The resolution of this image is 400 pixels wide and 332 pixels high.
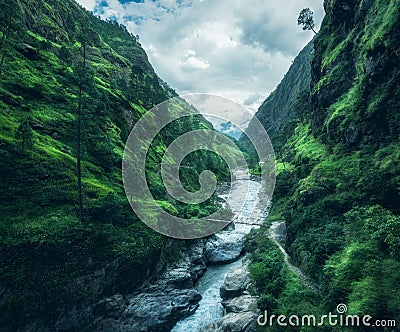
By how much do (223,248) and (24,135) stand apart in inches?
1462

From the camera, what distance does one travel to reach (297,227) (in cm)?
3909

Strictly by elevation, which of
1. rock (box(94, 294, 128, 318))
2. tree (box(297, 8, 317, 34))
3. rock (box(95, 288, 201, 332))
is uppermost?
tree (box(297, 8, 317, 34))

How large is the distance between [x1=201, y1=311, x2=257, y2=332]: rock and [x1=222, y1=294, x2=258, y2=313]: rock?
99 cm

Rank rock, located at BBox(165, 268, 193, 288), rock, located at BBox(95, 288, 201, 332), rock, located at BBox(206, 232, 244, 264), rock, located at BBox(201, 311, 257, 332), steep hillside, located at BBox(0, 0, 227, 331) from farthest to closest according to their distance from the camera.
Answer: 1. rock, located at BBox(206, 232, 244, 264)
2. rock, located at BBox(165, 268, 193, 288)
3. rock, located at BBox(95, 288, 201, 332)
4. rock, located at BBox(201, 311, 257, 332)
5. steep hillside, located at BBox(0, 0, 227, 331)

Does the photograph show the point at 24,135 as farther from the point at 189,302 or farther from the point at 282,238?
the point at 282,238

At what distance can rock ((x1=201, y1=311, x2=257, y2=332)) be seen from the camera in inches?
1040

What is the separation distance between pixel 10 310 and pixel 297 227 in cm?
3615

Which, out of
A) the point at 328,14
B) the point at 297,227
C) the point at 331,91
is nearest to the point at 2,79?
the point at 297,227

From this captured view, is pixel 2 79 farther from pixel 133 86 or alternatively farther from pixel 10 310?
pixel 133 86

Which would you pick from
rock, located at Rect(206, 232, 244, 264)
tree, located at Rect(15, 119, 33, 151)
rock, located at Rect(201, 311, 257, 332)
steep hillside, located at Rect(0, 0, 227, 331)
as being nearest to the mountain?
rock, located at Rect(201, 311, 257, 332)

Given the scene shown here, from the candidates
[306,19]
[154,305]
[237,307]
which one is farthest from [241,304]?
[306,19]

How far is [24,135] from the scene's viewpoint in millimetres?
33188

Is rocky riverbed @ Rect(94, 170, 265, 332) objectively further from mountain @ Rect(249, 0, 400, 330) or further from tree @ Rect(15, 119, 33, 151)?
tree @ Rect(15, 119, 33, 151)

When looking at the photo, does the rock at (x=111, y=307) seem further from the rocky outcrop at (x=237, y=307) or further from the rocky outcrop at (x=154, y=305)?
the rocky outcrop at (x=237, y=307)
